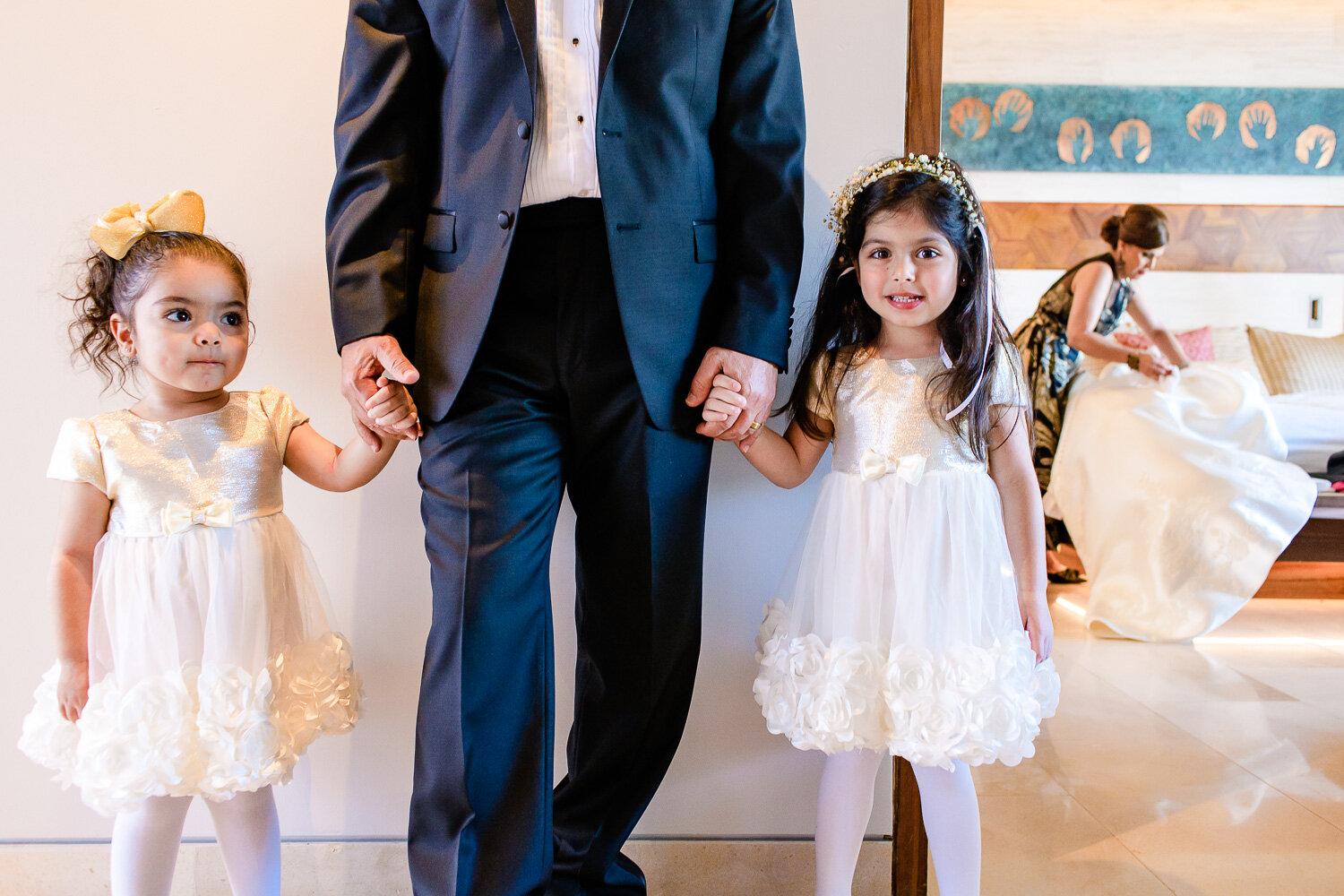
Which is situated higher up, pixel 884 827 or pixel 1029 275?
pixel 1029 275

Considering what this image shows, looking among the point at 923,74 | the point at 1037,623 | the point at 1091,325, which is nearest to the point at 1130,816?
the point at 1037,623

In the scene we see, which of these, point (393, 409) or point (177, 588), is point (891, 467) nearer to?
point (393, 409)

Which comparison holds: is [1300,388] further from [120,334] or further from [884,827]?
[120,334]

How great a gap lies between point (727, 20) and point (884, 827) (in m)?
1.35

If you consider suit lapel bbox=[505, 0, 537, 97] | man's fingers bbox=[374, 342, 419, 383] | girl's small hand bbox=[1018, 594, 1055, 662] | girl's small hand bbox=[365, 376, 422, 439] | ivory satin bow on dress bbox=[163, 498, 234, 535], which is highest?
suit lapel bbox=[505, 0, 537, 97]

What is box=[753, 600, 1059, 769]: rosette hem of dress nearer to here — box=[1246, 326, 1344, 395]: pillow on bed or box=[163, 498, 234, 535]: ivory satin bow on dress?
box=[163, 498, 234, 535]: ivory satin bow on dress

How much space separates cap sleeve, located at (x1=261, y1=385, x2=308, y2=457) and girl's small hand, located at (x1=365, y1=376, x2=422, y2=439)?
0.22 meters

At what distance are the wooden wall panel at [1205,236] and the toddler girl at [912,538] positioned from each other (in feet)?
13.3

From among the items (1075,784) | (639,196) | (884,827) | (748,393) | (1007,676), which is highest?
(639,196)

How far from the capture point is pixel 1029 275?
197 inches

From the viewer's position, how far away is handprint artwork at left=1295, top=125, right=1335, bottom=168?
4992mm

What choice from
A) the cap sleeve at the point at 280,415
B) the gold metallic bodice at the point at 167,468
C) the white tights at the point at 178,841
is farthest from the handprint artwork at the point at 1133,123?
the white tights at the point at 178,841

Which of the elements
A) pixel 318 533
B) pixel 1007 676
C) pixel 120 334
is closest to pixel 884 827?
pixel 1007 676

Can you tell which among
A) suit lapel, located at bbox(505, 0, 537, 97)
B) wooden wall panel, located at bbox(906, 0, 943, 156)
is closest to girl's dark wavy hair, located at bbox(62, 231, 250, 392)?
suit lapel, located at bbox(505, 0, 537, 97)
